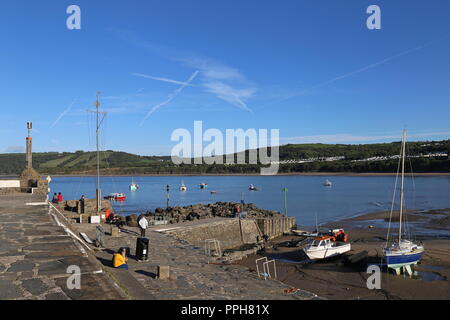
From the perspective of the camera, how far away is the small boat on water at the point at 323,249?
82.1ft

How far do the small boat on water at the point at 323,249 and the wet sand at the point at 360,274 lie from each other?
0.44 meters

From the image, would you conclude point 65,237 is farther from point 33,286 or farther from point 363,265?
point 363,265

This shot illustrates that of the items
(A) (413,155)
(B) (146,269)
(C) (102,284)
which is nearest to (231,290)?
(B) (146,269)

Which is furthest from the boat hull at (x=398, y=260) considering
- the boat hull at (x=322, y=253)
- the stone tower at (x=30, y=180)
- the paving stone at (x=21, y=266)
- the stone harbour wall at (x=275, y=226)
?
the stone tower at (x=30, y=180)

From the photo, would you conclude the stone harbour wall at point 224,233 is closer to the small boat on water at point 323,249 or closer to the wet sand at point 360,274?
the wet sand at point 360,274

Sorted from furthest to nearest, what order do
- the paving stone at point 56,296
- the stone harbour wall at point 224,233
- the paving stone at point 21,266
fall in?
the stone harbour wall at point 224,233, the paving stone at point 21,266, the paving stone at point 56,296

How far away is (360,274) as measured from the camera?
2206 centimetres

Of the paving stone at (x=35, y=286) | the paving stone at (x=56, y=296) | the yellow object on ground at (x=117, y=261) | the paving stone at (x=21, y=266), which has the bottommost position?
the yellow object on ground at (x=117, y=261)

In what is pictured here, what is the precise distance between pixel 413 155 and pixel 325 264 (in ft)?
543

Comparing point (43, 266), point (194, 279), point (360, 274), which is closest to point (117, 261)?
point (194, 279)

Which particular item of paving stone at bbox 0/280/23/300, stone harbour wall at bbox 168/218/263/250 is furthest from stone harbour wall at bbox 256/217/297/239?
paving stone at bbox 0/280/23/300

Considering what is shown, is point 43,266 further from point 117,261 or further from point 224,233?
point 224,233
